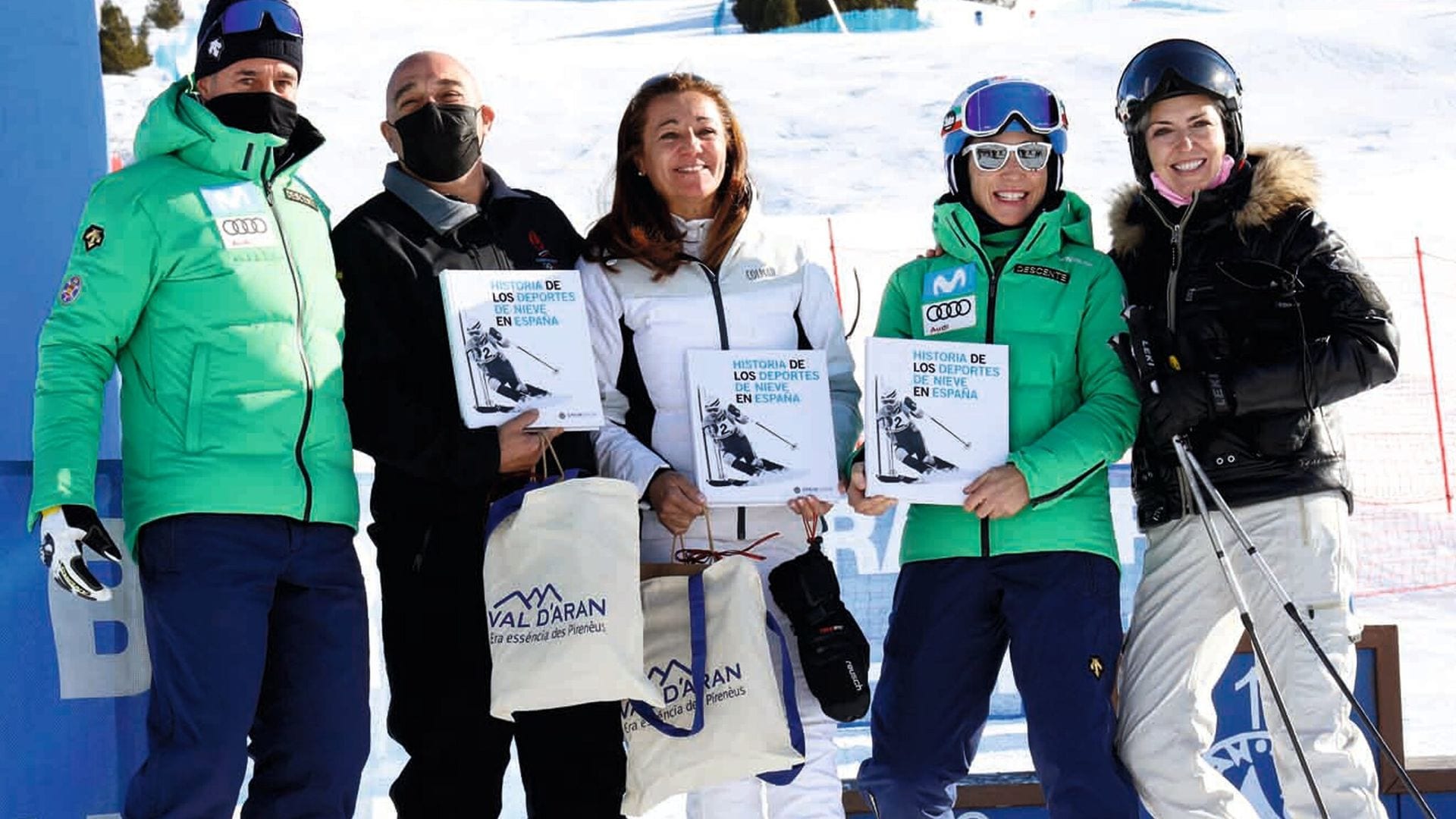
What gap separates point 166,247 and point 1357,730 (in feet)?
8.49

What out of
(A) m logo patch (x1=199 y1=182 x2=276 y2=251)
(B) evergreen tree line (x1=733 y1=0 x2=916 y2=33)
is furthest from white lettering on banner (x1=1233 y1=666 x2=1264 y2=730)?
(B) evergreen tree line (x1=733 y1=0 x2=916 y2=33)

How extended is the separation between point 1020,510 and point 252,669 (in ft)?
5.22

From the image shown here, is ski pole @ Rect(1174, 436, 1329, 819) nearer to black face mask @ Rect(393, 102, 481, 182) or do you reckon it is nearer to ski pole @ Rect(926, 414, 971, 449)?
ski pole @ Rect(926, 414, 971, 449)

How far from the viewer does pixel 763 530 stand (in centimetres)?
331

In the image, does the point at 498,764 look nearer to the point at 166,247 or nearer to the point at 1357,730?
the point at 166,247

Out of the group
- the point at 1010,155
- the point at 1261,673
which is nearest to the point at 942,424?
the point at 1010,155

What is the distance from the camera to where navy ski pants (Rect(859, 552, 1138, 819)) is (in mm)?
3150

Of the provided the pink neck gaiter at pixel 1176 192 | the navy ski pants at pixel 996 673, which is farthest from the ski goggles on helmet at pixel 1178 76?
the navy ski pants at pixel 996 673

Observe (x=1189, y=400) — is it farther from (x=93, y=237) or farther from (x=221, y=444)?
(x=93, y=237)

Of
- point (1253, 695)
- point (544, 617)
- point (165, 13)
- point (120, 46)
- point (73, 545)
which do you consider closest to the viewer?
point (73, 545)

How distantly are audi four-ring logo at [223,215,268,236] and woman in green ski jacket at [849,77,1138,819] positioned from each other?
1.32 m

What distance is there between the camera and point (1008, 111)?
10.9 feet

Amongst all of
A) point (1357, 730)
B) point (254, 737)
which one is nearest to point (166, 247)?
point (254, 737)

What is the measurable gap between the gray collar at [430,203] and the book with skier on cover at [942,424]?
2.97ft
